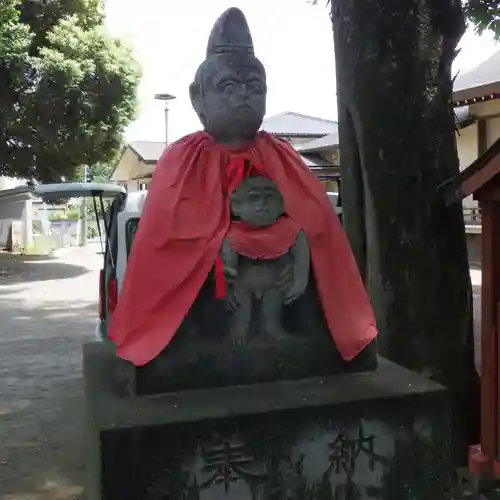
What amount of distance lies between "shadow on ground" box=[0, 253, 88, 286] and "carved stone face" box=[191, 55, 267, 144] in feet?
40.3

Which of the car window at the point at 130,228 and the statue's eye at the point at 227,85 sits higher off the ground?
the statue's eye at the point at 227,85

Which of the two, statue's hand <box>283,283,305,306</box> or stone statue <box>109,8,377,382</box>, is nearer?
stone statue <box>109,8,377,382</box>

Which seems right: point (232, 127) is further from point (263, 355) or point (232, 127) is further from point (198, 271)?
point (263, 355)

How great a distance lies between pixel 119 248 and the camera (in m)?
5.14

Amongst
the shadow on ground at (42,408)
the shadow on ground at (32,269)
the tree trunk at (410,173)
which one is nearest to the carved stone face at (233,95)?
the tree trunk at (410,173)

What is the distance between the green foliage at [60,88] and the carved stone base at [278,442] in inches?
511

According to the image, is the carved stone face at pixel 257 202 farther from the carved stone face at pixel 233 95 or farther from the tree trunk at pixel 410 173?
the tree trunk at pixel 410 173

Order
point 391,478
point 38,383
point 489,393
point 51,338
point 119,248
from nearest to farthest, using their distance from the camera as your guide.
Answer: point 391,478, point 489,393, point 119,248, point 38,383, point 51,338

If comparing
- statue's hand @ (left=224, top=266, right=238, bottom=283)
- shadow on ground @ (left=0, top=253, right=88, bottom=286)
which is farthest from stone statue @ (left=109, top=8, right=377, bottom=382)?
shadow on ground @ (left=0, top=253, right=88, bottom=286)

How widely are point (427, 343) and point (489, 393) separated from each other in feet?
1.53

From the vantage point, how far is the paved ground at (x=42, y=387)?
4.47 metres

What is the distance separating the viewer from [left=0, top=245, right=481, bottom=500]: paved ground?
4.47 metres

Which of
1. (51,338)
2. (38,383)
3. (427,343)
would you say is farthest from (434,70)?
(51,338)

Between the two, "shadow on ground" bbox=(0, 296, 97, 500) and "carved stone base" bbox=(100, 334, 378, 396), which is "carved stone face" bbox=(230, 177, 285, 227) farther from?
"shadow on ground" bbox=(0, 296, 97, 500)
